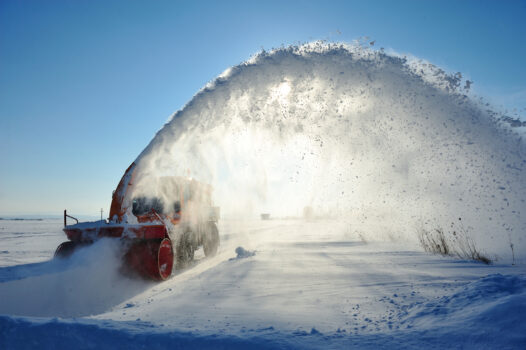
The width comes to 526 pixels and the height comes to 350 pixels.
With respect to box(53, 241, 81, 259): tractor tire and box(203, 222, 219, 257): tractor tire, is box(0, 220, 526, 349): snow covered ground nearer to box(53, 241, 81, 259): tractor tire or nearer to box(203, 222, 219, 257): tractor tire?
box(53, 241, 81, 259): tractor tire

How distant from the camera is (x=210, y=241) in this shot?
11.0m

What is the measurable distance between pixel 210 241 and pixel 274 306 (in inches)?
303

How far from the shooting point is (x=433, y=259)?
23.1ft

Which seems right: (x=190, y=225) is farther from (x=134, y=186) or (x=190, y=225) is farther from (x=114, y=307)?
(x=114, y=307)

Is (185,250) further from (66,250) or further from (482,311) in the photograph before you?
(482,311)

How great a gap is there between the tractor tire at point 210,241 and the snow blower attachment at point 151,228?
1.11 meters

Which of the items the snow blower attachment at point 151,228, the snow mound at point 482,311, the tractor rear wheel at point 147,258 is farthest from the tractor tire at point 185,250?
the snow mound at point 482,311

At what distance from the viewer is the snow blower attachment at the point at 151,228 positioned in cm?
666

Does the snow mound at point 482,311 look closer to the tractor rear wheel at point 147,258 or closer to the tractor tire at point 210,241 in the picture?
the tractor rear wheel at point 147,258

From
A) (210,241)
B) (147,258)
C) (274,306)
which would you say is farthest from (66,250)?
(274,306)

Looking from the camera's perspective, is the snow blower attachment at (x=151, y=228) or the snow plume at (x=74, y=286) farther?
the snow blower attachment at (x=151, y=228)

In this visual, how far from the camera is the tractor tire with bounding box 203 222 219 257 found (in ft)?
35.3

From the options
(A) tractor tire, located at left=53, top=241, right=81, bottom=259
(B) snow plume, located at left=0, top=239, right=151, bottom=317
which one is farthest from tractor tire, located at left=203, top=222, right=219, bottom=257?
(A) tractor tire, located at left=53, top=241, right=81, bottom=259

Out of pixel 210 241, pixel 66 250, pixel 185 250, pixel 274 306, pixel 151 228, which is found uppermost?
pixel 151 228
